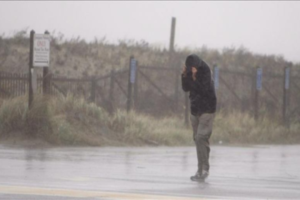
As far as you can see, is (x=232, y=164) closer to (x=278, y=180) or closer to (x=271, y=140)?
(x=278, y=180)

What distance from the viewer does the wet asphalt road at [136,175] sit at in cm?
1039

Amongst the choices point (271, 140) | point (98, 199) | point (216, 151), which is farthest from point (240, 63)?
point (98, 199)

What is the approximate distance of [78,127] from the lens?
790 inches

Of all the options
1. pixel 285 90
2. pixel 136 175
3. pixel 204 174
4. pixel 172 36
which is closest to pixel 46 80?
pixel 136 175

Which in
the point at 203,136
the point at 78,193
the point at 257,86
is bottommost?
the point at 78,193

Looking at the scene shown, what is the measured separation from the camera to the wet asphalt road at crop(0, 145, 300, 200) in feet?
34.1

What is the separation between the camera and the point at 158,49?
158 feet

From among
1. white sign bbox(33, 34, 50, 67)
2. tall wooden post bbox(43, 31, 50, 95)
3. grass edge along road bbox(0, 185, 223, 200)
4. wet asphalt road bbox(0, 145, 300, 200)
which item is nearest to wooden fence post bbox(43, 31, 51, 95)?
tall wooden post bbox(43, 31, 50, 95)

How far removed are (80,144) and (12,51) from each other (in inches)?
911

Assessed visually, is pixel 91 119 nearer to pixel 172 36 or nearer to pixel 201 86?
pixel 201 86

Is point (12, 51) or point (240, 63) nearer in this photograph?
point (12, 51)

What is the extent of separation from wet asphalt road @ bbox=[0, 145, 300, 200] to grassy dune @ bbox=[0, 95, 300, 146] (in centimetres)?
135

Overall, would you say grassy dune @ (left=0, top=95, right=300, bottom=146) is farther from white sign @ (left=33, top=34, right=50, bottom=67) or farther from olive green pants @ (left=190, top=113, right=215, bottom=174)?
olive green pants @ (left=190, top=113, right=215, bottom=174)

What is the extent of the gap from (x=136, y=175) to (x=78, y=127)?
750cm
